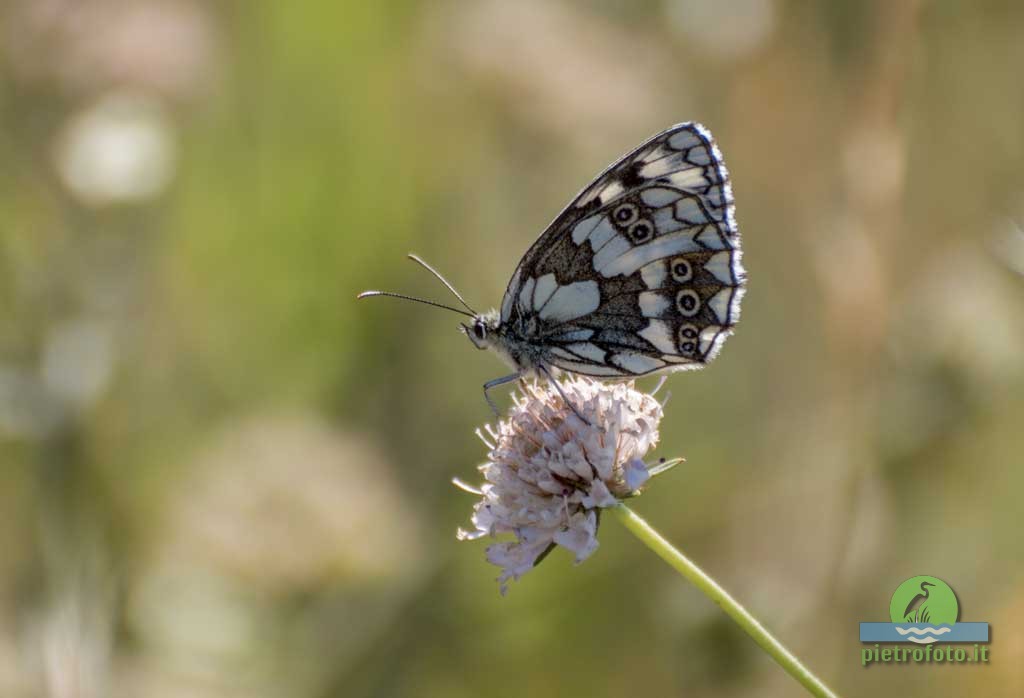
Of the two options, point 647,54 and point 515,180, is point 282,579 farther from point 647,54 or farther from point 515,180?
point 647,54

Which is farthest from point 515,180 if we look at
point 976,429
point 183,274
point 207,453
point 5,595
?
point 5,595

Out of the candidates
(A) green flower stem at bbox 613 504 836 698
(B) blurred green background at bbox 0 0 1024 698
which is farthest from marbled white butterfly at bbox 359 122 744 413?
(B) blurred green background at bbox 0 0 1024 698

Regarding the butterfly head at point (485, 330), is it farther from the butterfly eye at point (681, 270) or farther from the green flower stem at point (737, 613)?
the green flower stem at point (737, 613)

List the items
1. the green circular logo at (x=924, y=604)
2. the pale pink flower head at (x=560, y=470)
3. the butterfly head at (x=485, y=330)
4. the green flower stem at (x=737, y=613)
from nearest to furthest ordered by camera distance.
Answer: the green flower stem at (x=737, y=613), the pale pink flower head at (x=560, y=470), the green circular logo at (x=924, y=604), the butterfly head at (x=485, y=330)

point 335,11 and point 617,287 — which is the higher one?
point 335,11

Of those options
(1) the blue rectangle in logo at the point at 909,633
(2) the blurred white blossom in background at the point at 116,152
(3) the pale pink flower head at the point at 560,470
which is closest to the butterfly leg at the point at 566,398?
(3) the pale pink flower head at the point at 560,470

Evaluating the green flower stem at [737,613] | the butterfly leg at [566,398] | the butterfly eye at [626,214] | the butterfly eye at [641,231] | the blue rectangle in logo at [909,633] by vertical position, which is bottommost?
the green flower stem at [737,613]

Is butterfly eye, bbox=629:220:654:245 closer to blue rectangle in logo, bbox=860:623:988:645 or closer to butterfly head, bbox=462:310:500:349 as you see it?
butterfly head, bbox=462:310:500:349
